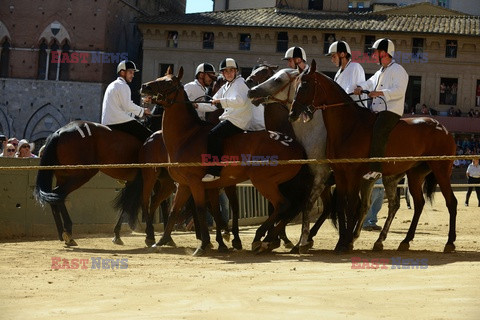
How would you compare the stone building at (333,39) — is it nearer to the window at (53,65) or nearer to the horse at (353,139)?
the window at (53,65)

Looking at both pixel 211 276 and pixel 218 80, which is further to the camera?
pixel 218 80

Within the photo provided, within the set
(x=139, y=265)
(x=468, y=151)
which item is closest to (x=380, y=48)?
(x=139, y=265)

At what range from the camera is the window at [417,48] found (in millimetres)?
59656

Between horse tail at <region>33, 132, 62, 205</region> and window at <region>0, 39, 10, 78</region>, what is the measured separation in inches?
1896

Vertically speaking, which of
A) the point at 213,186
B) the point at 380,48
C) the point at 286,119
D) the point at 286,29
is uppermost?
the point at 286,29

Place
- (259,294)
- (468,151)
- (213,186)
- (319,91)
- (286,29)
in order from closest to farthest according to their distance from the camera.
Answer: (259,294) → (319,91) → (213,186) → (468,151) → (286,29)

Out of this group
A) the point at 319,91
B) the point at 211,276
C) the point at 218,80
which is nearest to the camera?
the point at 211,276

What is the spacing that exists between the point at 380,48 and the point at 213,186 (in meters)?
3.28

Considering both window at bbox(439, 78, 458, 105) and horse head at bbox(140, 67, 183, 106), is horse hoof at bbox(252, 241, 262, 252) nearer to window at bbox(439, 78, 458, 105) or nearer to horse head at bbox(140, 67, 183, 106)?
horse head at bbox(140, 67, 183, 106)

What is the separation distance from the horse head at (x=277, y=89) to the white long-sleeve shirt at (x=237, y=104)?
17.5 inches

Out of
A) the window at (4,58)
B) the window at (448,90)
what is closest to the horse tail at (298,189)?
the window at (448,90)

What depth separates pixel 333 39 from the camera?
60156mm

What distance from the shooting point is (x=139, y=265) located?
1284cm

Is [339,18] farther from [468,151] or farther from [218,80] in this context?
[218,80]
